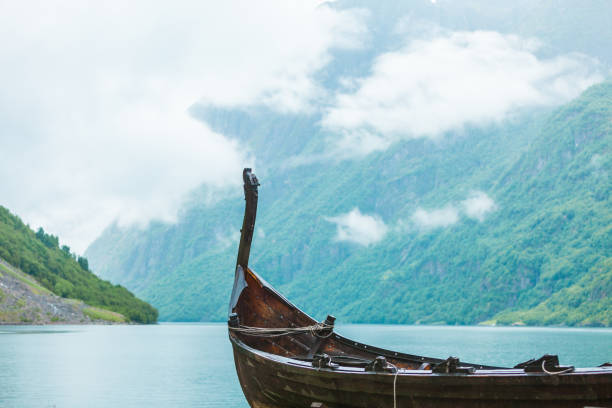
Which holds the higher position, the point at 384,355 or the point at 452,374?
the point at 384,355

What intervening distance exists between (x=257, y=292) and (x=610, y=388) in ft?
42.7

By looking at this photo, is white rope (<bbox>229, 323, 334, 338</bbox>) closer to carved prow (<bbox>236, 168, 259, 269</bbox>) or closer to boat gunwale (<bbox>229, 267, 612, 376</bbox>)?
boat gunwale (<bbox>229, 267, 612, 376</bbox>)

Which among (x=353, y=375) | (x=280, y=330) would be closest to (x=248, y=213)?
(x=280, y=330)

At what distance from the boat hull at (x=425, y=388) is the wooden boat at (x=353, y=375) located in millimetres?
15

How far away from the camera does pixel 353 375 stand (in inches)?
535

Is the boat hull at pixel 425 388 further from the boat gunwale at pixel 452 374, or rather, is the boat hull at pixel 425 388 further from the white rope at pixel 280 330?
the white rope at pixel 280 330

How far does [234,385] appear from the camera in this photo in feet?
142

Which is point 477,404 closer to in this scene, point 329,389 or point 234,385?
point 329,389

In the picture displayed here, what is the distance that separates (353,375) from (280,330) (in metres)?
6.75

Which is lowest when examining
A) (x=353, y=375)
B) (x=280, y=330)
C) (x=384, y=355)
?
(x=353, y=375)

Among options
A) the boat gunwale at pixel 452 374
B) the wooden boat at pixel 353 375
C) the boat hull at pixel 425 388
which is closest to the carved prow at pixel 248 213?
the wooden boat at pixel 353 375

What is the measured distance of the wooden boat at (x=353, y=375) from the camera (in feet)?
37.1

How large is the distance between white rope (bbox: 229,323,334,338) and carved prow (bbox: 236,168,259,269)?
2.59 meters

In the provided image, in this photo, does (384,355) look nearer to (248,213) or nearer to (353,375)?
(353,375)
